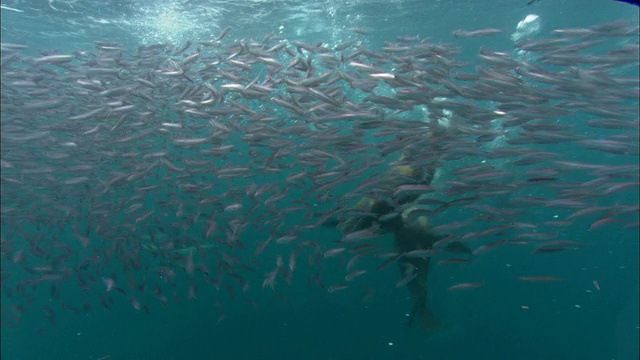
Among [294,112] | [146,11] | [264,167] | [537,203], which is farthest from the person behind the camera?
[146,11]

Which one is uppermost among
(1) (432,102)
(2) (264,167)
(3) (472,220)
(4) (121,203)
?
(1) (432,102)

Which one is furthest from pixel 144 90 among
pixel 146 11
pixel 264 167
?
pixel 146 11

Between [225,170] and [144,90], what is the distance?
2.80 meters

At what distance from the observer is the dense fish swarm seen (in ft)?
24.6

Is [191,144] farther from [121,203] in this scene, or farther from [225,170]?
[121,203]

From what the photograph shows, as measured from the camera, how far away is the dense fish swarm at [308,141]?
7.51 m

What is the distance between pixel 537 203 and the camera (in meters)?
7.61

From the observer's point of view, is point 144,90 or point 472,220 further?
point 144,90

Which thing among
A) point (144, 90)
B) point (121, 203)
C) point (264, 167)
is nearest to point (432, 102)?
point (264, 167)

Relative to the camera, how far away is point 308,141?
8852 mm

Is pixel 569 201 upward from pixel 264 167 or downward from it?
downward

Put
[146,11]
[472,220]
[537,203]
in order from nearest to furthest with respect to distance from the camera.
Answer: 1. [537,203]
2. [472,220]
3. [146,11]

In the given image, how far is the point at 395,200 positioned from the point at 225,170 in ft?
11.5

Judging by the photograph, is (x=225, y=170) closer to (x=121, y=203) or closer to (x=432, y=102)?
(x=121, y=203)
